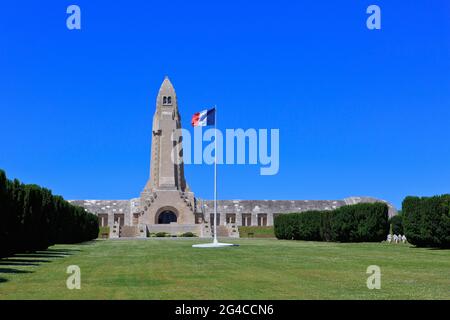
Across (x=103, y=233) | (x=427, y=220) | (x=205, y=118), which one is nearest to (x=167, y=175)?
(x=103, y=233)

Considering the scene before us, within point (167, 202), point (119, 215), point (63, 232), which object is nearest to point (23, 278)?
point (63, 232)

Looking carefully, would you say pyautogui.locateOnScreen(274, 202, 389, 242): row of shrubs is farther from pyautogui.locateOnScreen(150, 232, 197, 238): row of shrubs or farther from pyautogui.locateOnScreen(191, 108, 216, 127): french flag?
pyautogui.locateOnScreen(150, 232, 197, 238): row of shrubs

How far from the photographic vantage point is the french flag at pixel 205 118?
140ft

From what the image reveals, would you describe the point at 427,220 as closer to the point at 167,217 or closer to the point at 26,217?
the point at 26,217

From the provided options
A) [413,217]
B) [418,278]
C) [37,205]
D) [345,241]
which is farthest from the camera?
[345,241]

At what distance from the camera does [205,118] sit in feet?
140

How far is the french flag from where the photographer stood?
4253 centimetres

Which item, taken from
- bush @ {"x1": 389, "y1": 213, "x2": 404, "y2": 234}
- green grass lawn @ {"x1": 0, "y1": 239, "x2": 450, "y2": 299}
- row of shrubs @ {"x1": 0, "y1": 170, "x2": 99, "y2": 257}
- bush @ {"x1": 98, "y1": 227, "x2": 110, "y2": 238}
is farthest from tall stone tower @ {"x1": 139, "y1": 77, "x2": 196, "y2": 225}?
green grass lawn @ {"x1": 0, "y1": 239, "x2": 450, "y2": 299}

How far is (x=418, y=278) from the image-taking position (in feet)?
54.9

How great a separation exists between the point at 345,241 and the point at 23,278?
129 ft
